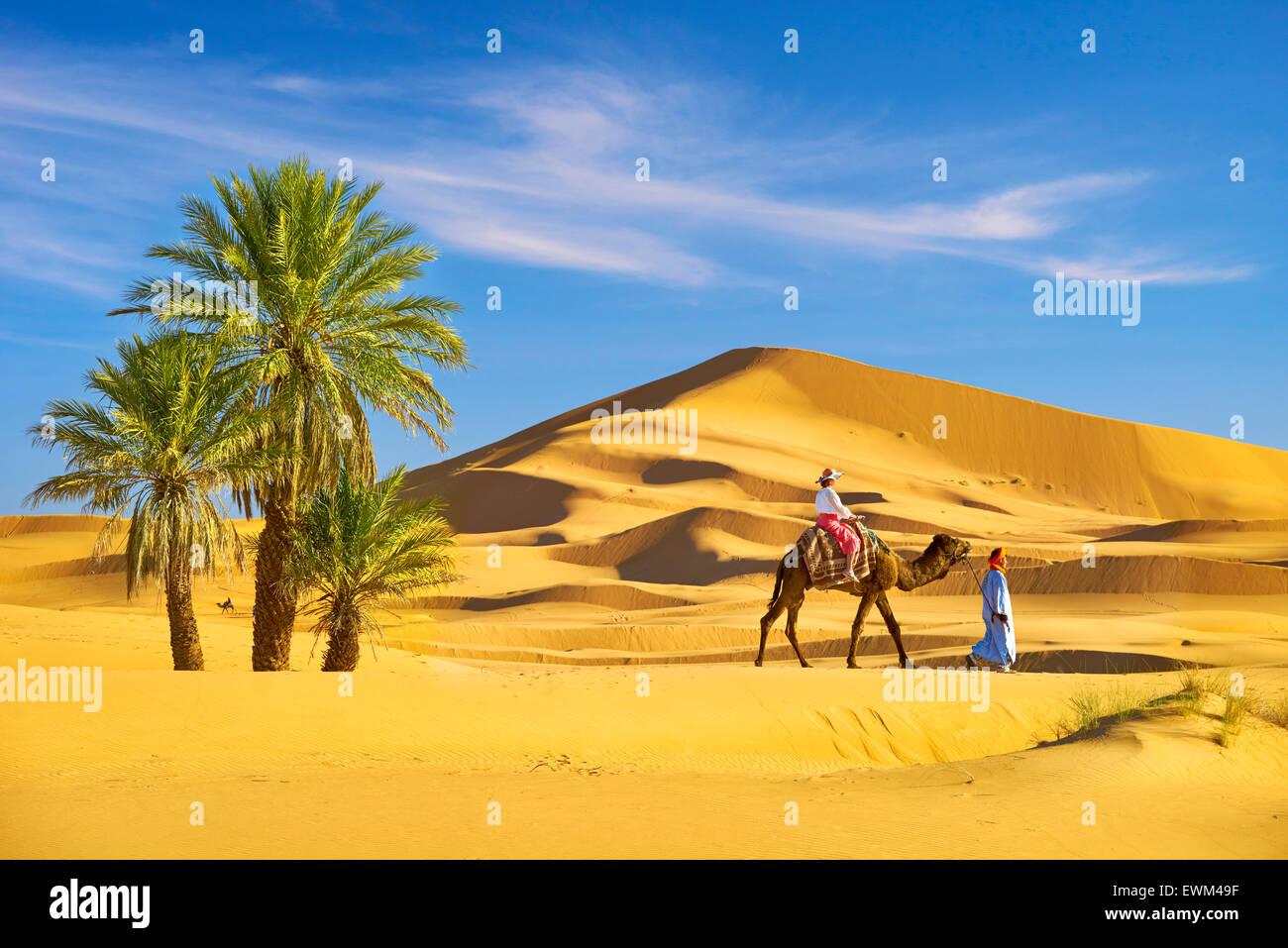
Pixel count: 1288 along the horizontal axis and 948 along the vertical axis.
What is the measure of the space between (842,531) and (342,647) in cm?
816

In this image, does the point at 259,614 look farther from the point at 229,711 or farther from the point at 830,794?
the point at 830,794

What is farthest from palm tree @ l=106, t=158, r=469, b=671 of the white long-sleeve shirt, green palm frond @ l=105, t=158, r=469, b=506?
the white long-sleeve shirt

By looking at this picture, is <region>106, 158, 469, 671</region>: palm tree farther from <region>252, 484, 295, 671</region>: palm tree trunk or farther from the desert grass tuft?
the desert grass tuft

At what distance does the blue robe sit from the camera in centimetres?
1619

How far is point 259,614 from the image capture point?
671 inches

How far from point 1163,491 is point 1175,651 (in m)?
86.8

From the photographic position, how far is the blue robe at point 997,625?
637 inches

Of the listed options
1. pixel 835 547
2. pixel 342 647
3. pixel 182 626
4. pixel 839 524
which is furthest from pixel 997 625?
pixel 182 626

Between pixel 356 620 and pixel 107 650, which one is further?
pixel 107 650

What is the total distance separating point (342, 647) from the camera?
16.6 metres

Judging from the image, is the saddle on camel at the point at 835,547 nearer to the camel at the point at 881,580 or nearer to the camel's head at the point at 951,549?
the camel at the point at 881,580

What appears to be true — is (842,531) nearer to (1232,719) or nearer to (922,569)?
(922,569)

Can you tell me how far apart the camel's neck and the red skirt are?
4.71 ft

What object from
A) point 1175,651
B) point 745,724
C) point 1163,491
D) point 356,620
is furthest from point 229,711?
point 1163,491
